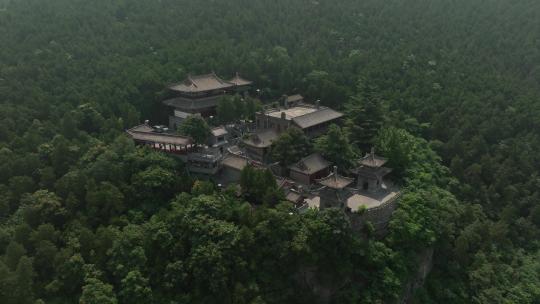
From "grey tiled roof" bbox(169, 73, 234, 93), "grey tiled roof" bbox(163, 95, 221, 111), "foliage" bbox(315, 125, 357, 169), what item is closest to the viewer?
"foliage" bbox(315, 125, 357, 169)

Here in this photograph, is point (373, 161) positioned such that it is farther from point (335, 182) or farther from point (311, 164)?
point (335, 182)

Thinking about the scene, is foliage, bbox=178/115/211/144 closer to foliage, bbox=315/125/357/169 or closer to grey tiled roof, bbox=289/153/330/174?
grey tiled roof, bbox=289/153/330/174

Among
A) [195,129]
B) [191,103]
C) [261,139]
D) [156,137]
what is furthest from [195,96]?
[261,139]

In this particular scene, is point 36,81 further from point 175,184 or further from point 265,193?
point 265,193

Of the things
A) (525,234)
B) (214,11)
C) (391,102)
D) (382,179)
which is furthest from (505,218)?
(214,11)

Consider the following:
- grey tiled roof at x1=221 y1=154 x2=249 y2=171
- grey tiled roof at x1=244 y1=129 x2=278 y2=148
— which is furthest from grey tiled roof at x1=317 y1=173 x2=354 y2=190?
grey tiled roof at x1=244 y1=129 x2=278 y2=148

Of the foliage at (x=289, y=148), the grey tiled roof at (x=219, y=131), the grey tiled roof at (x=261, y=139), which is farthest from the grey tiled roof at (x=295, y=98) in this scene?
the foliage at (x=289, y=148)
